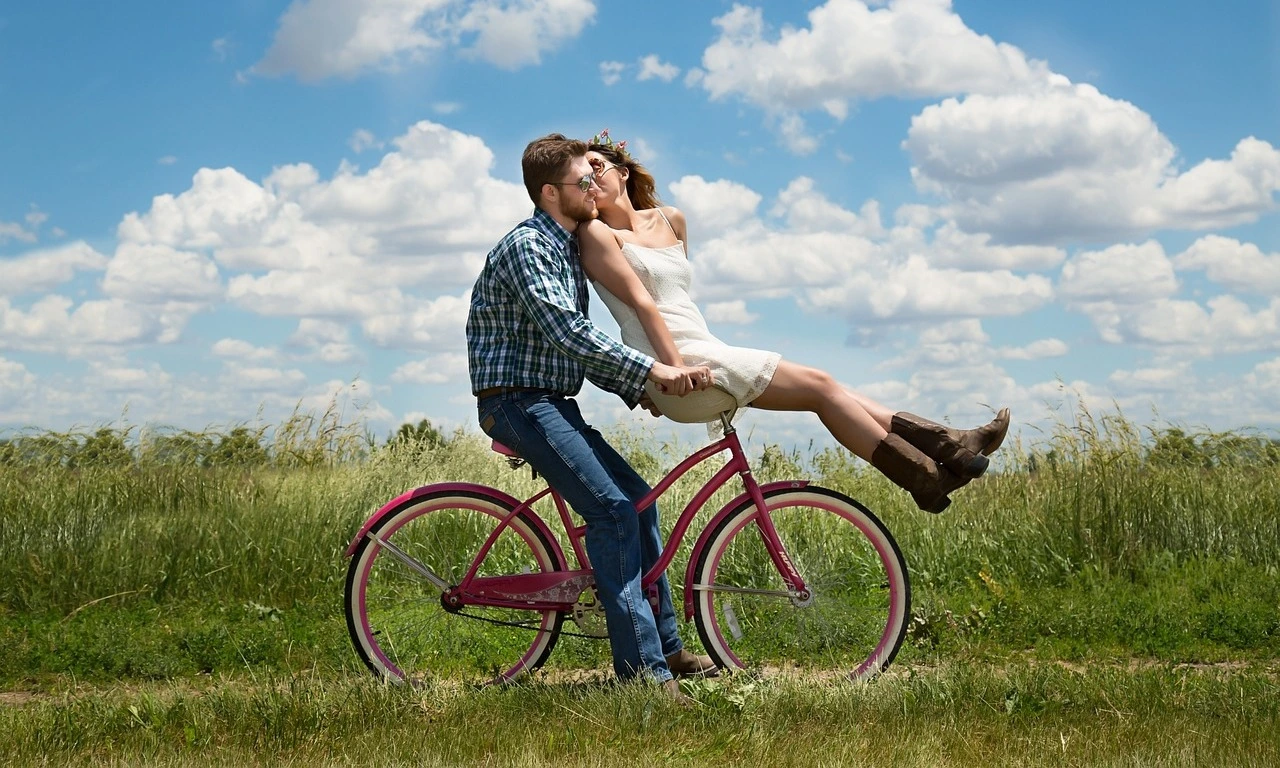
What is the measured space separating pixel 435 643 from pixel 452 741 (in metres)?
1.48

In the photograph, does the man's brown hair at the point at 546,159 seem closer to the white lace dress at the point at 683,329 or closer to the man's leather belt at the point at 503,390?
the white lace dress at the point at 683,329

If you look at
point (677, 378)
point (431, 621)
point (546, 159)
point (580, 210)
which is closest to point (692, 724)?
point (677, 378)

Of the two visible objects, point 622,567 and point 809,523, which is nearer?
point 622,567

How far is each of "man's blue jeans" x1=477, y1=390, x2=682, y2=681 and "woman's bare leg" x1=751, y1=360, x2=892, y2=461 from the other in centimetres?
74

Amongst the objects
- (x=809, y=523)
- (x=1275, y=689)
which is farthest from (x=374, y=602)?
(x=1275, y=689)

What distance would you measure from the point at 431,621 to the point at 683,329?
1.90 meters

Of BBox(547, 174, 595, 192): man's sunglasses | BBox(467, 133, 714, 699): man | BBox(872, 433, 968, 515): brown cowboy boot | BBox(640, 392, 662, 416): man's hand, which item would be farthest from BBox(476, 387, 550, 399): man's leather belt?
BBox(872, 433, 968, 515): brown cowboy boot

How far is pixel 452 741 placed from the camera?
439cm

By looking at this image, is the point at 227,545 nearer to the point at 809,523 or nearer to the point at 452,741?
the point at 809,523

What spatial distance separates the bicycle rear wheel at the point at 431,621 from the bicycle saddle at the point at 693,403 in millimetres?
829

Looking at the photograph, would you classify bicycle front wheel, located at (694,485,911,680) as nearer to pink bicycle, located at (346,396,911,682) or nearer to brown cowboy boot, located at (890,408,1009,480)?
pink bicycle, located at (346,396,911,682)

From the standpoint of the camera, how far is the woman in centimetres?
502

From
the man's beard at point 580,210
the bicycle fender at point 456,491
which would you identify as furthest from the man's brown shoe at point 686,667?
the man's beard at point 580,210

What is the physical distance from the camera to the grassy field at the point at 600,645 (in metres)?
4.45
